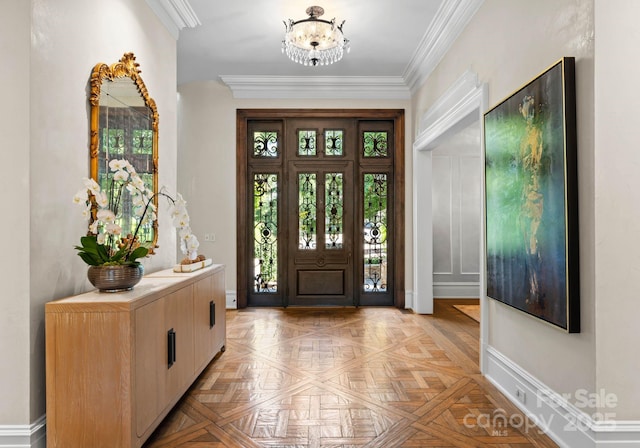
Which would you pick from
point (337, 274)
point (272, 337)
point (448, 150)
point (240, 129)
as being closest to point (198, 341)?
point (272, 337)

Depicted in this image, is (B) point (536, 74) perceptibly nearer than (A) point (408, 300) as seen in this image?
Yes

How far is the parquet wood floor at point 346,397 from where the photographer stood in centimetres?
238

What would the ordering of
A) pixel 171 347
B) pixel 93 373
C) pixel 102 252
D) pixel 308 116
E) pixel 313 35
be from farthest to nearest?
pixel 308 116 < pixel 313 35 < pixel 171 347 < pixel 102 252 < pixel 93 373

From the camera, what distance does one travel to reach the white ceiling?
3904mm

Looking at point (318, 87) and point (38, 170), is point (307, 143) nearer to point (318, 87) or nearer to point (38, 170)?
point (318, 87)

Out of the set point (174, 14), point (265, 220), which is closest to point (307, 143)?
point (265, 220)

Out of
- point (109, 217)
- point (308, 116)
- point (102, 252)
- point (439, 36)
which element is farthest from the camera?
point (308, 116)

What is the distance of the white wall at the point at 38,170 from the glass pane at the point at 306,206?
380 cm

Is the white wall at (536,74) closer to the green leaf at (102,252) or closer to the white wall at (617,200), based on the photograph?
the white wall at (617,200)

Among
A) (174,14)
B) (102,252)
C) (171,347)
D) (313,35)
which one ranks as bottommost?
(171,347)

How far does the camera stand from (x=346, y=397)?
2941 mm

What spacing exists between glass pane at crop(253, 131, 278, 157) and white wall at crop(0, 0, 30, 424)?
4.20 meters

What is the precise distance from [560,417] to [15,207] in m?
3.06

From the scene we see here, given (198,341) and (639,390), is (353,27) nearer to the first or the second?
(198,341)
